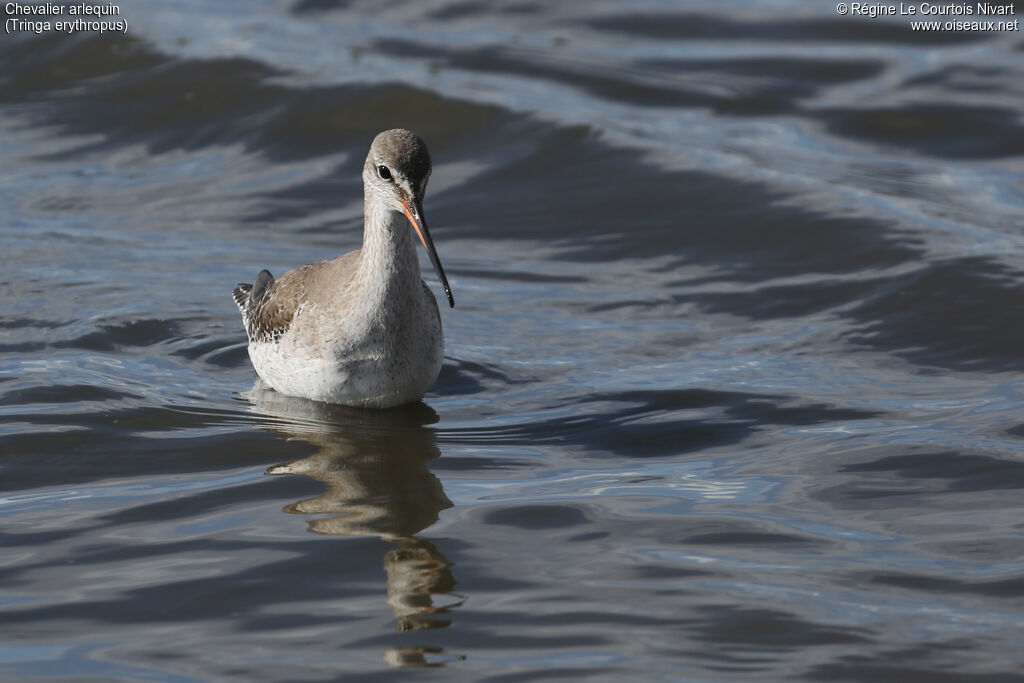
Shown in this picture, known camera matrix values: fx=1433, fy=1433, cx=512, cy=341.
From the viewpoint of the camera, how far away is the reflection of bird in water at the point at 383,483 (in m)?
5.87

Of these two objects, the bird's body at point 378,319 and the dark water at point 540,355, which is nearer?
the dark water at point 540,355

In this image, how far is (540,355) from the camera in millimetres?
9242

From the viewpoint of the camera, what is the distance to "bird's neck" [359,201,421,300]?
7910 millimetres

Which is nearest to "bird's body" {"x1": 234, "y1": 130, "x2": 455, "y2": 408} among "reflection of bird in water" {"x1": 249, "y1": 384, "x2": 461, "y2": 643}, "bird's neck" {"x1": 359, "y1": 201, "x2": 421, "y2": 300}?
"bird's neck" {"x1": 359, "y1": 201, "x2": 421, "y2": 300}

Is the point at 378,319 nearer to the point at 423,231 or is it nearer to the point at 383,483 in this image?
the point at 423,231

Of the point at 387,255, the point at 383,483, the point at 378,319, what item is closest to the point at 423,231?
the point at 387,255

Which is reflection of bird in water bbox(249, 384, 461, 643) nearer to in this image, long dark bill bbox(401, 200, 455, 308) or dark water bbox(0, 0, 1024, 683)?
dark water bbox(0, 0, 1024, 683)

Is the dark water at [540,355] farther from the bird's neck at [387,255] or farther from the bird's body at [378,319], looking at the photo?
the bird's neck at [387,255]

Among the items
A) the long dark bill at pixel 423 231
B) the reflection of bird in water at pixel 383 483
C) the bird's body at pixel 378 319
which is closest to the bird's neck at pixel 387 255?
the bird's body at pixel 378 319

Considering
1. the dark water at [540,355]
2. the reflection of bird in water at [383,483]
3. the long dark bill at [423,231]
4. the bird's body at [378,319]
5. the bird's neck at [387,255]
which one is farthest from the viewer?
the bird's neck at [387,255]

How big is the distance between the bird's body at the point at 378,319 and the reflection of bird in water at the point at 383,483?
152 millimetres

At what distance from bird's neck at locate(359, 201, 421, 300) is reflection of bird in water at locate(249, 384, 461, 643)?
771mm

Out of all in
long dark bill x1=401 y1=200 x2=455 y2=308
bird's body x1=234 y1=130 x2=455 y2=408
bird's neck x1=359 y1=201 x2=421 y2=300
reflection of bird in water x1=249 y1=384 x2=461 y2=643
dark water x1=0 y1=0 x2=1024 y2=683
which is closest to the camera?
dark water x1=0 y1=0 x2=1024 y2=683

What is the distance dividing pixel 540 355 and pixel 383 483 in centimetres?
236
